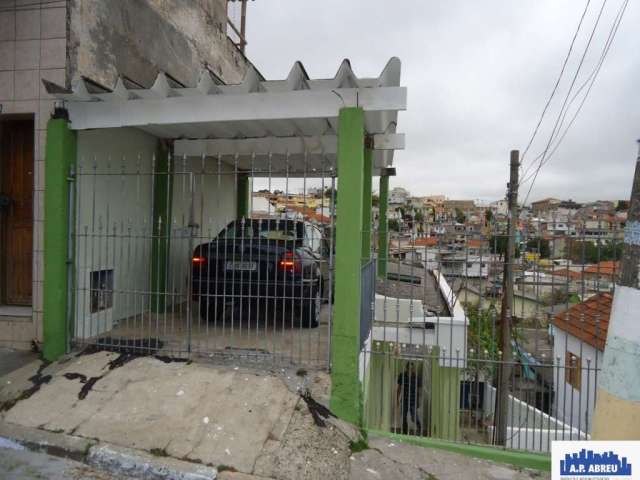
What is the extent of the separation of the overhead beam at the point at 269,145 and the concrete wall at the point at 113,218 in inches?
24.5

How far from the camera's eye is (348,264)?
4066mm

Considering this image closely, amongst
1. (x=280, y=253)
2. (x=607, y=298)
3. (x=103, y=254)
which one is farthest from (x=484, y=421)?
(x=103, y=254)

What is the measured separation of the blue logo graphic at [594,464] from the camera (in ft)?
9.68

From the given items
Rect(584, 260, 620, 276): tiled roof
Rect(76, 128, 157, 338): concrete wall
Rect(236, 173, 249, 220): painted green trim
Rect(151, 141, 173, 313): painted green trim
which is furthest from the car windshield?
Rect(236, 173, 249, 220): painted green trim

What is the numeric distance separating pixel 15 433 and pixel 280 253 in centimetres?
301

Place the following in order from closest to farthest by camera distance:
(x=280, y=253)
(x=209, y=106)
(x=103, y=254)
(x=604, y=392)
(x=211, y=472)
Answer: (x=604, y=392) < (x=211, y=472) < (x=209, y=106) < (x=280, y=253) < (x=103, y=254)

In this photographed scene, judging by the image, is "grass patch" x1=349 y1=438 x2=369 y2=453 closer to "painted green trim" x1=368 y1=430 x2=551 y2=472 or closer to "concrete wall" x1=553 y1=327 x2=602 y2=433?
"painted green trim" x1=368 y1=430 x2=551 y2=472

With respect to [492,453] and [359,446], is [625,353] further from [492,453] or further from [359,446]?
[359,446]

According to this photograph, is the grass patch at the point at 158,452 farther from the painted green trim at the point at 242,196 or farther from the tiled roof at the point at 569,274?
the painted green trim at the point at 242,196

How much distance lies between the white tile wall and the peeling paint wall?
0.54 feet

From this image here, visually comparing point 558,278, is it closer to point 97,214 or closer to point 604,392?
point 604,392

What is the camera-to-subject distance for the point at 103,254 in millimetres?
5559

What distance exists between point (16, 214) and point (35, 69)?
1.76 meters

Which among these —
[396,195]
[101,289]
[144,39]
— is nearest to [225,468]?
[101,289]
